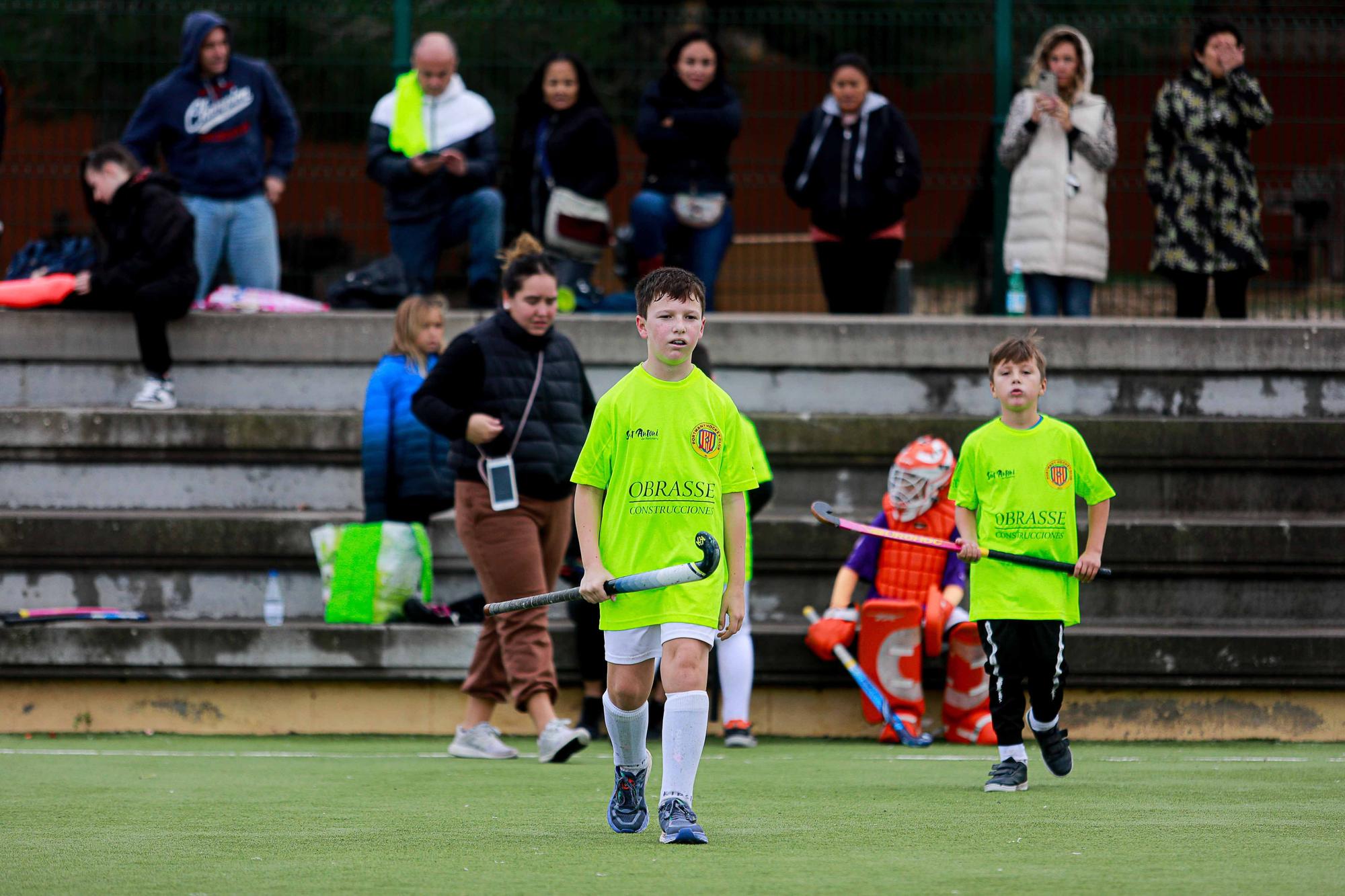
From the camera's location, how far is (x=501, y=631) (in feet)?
26.0

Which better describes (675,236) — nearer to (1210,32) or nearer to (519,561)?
(1210,32)

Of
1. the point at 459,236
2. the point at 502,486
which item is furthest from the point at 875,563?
the point at 459,236

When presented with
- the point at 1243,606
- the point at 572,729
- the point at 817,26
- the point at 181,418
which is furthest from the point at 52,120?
the point at 1243,606

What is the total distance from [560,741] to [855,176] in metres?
4.56

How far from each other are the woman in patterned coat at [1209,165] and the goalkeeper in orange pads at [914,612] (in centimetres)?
260

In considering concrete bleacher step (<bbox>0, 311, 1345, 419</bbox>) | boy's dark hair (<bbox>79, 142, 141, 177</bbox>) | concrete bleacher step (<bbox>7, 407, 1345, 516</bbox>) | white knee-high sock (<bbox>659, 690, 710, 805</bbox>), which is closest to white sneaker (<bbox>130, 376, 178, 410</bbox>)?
concrete bleacher step (<bbox>7, 407, 1345, 516</bbox>)

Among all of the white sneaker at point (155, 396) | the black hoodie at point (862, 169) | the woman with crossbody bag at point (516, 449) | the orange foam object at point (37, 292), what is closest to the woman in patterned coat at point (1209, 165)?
the black hoodie at point (862, 169)

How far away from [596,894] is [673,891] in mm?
184

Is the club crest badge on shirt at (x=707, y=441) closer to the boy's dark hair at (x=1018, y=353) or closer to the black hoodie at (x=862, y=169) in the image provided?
the boy's dark hair at (x=1018, y=353)

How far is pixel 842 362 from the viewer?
10.4 metres

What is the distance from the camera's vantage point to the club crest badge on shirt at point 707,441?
18.1 feet

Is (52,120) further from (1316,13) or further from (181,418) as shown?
(1316,13)

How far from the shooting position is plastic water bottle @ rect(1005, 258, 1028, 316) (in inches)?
441

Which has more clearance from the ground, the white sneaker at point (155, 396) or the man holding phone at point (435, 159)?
the man holding phone at point (435, 159)
